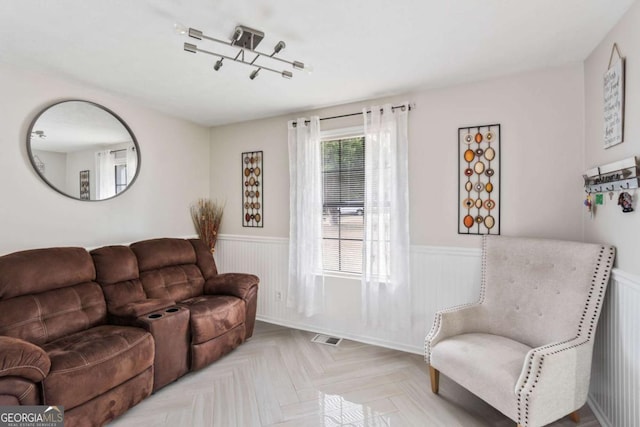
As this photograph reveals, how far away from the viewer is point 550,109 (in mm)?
2369

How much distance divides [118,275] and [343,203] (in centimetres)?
209

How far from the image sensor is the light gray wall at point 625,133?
5.27 ft

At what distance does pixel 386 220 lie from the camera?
9.43 ft

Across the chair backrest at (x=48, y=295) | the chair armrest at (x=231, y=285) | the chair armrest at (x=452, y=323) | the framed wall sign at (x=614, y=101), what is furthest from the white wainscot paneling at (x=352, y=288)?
the chair backrest at (x=48, y=295)

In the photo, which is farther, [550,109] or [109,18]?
[550,109]

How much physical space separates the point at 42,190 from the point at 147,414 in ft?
6.17

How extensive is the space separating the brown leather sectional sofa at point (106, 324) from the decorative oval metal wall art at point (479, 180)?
2.11 metres

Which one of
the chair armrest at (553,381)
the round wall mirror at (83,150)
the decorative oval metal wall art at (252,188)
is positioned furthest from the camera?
the decorative oval metal wall art at (252,188)

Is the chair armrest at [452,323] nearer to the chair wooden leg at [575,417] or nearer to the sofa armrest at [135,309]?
the chair wooden leg at [575,417]

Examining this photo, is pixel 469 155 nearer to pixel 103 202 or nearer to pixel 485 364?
pixel 485 364

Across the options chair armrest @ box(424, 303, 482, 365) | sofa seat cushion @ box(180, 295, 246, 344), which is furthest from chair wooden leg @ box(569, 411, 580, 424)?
sofa seat cushion @ box(180, 295, 246, 344)

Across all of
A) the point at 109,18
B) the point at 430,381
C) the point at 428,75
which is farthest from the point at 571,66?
the point at 109,18

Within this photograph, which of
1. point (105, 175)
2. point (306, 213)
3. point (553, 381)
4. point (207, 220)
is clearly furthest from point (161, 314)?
point (553, 381)

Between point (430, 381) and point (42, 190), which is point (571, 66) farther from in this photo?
point (42, 190)
